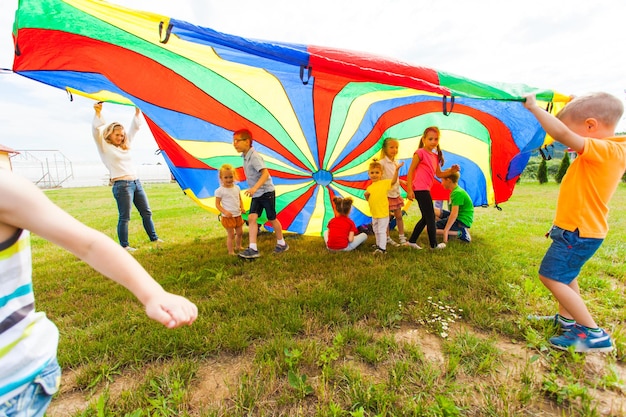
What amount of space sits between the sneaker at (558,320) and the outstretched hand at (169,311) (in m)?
2.35

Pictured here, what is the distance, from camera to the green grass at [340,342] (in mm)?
1514

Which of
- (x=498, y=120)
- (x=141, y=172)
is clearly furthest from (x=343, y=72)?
(x=141, y=172)

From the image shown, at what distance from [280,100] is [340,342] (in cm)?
298

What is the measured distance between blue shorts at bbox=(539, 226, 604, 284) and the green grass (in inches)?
16.2

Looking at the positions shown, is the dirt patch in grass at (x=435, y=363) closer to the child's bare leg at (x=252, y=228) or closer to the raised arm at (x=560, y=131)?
the raised arm at (x=560, y=131)

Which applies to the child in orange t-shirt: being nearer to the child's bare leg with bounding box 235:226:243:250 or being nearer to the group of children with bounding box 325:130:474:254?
the group of children with bounding box 325:130:474:254

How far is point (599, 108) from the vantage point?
5.96 feet

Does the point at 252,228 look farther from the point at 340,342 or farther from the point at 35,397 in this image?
the point at 35,397

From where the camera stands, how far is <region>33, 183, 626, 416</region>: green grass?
151 centimetres

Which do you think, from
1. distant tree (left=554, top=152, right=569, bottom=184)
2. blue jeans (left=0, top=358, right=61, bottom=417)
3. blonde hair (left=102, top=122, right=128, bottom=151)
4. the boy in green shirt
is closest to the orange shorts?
blonde hair (left=102, top=122, right=128, bottom=151)

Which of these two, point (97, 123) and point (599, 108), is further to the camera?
point (97, 123)

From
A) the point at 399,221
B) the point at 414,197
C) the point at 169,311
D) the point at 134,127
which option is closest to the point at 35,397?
the point at 169,311

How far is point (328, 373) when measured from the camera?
1676 millimetres

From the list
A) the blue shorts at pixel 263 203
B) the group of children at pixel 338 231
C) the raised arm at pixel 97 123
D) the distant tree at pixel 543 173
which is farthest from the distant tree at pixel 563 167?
the raised arm at pixel 97 123
